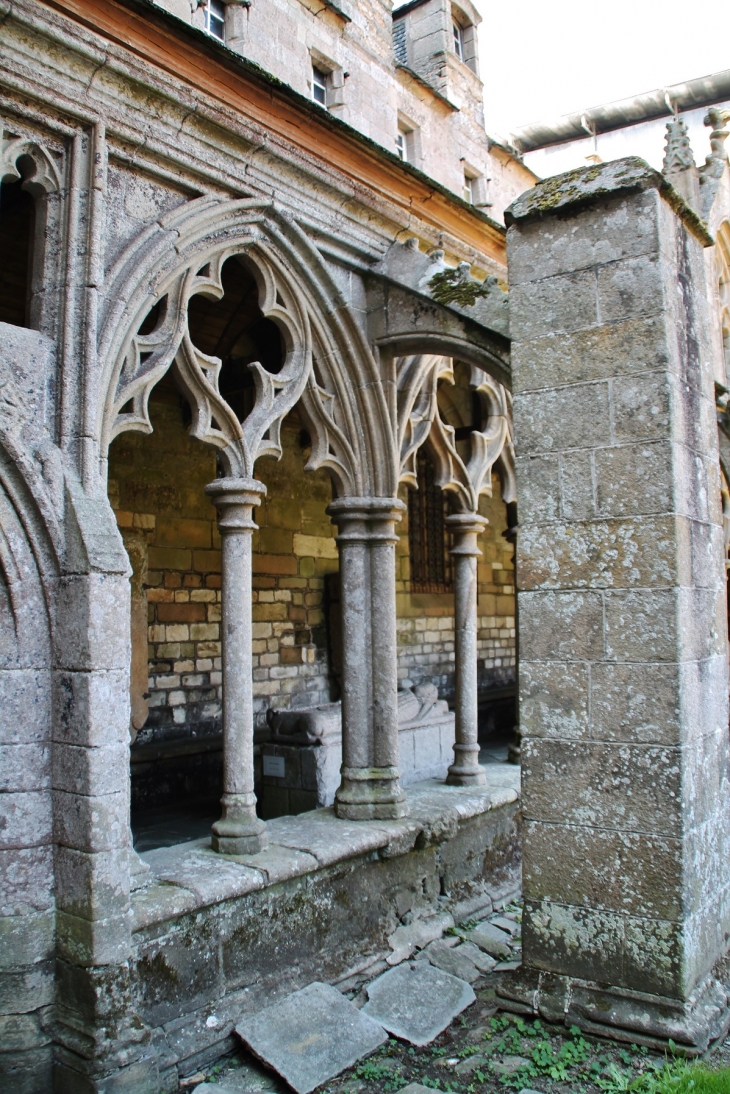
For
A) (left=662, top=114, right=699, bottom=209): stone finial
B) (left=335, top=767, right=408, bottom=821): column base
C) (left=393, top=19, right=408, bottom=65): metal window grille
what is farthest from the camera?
(left=393, top=19, right=408, bottom=65): metal window grille

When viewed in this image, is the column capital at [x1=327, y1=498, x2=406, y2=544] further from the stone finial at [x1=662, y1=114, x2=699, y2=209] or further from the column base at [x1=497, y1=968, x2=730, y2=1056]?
the column base at [x1=497, y1=968, x2=730, y2=1056]

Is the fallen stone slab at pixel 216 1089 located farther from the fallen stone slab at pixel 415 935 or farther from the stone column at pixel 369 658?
the stone column at pixel 369 658

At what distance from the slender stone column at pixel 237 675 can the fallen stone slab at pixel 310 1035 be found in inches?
27.8

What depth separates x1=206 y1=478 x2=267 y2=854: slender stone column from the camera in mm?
4145

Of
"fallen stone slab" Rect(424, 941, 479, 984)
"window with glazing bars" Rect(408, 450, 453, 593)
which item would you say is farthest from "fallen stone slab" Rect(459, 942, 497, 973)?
"window with glazing bars" Rect(408, 450, 453, 593)

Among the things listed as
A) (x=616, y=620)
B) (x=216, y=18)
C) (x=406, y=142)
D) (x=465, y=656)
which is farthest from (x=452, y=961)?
(x=406, y=142)

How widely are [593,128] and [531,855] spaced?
1713cm

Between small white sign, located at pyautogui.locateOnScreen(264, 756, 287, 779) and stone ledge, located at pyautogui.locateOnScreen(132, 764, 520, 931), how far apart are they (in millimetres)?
928

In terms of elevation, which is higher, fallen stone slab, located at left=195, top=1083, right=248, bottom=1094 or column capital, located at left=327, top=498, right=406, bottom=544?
column capital, located at left=327, top=498, right=406, bottom=544

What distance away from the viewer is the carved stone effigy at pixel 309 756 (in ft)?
19.0

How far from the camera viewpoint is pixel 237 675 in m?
4.28

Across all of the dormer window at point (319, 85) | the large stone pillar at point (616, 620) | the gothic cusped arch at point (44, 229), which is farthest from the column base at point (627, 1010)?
the dormer window at point (319, 85)

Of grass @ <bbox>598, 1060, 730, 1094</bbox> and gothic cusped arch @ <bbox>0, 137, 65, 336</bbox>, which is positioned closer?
grass @ <bbox>598, 1060, 730, 1094</bbox>

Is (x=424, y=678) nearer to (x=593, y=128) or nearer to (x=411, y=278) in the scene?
(x=411, y=278)
